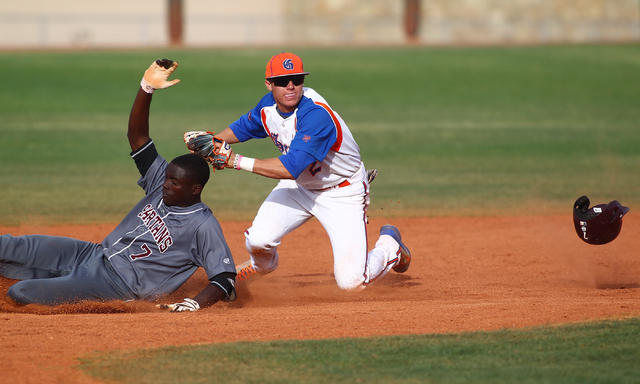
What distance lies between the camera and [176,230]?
17.6ft

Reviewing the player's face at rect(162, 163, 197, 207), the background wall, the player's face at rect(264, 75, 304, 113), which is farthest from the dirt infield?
the background wall

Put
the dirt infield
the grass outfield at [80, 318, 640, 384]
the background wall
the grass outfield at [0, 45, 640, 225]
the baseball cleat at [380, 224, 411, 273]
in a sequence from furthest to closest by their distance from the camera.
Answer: the background wall → the grass outfield at [0, 45, 640, 225] → the baseball cleat at [380, 224, 411, 273] → the dirt infield → the grass outfield at [80, 318, 640, 384]

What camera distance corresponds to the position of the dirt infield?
452 centimetres

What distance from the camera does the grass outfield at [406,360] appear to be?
3855 mm

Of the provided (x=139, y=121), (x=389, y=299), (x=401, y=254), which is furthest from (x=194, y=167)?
(x=401, y=254)

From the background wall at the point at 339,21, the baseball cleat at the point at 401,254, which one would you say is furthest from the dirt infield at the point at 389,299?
the background wall at the point at 339,21

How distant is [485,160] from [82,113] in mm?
12346

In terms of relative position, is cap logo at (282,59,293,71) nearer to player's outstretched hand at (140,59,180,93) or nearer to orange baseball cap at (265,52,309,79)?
orange baseball cap at (265,52,309,79)

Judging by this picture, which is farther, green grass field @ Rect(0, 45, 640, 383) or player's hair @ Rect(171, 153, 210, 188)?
player's hair @ Rect(171, 153, 210, 188)

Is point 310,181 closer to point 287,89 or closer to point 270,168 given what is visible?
point 270,168

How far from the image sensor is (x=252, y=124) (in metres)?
6.23

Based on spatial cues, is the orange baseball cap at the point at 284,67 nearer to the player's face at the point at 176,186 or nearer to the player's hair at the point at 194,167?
the player's hair at the point at 194,167

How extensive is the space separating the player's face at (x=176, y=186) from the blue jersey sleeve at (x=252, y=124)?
40.4 inches

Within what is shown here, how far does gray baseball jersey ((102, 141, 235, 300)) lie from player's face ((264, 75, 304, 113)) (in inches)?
43.5
